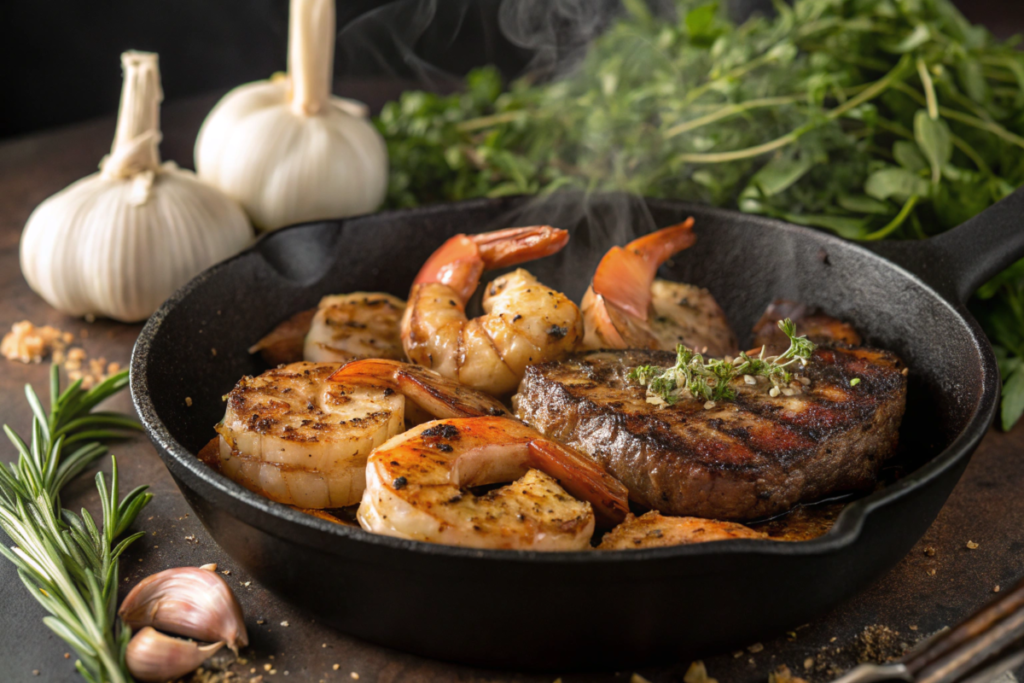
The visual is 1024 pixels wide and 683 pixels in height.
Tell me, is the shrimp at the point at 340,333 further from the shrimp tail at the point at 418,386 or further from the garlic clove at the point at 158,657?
the garlic clove at the point at 158,657

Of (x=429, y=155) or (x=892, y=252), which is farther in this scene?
(x=429, y=155)

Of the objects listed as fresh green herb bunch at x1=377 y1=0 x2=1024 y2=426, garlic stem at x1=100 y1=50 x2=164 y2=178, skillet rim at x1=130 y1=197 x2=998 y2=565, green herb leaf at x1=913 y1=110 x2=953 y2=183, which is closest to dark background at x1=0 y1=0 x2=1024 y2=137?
fresh green herb bunch at x1=377 y1=0 x2=1024 y2=426

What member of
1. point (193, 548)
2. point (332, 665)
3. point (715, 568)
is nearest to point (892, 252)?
point (715, 568)

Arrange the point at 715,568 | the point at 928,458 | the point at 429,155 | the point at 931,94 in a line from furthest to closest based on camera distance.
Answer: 1. the point at 429,155
2. the point at 931,94
3. the point at 928,458
4. the point at 715,568

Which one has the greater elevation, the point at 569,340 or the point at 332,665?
the point at 569,340

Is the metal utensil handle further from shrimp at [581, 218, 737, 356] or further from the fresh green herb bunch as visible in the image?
the fresh green herb bunch

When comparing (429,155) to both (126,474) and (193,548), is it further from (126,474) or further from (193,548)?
(193,548)
